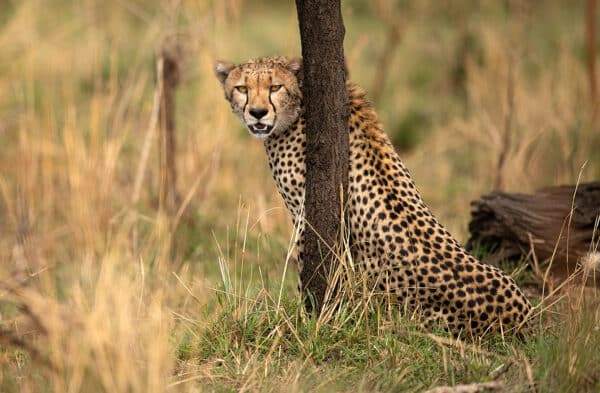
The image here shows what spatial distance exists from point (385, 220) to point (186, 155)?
81.3 inches

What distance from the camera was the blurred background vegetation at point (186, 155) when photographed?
2.46 metres

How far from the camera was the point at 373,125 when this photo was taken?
116 inches

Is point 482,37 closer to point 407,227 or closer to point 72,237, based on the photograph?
point 72,237

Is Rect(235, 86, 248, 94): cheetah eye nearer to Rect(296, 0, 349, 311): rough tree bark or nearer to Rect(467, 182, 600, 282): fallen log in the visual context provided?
Rect(296, 0, 349, 311): rough tree bark

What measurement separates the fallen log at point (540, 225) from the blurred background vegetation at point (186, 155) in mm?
278

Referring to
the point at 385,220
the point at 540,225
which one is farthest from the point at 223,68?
the point at 540,225

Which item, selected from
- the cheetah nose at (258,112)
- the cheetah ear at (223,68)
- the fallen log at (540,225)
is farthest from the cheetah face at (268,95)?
the fallen log at (540,225)

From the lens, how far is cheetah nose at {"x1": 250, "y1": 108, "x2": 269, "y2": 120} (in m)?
2.93

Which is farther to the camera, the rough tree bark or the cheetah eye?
the cheetah eye

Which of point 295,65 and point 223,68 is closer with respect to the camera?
point 295,65

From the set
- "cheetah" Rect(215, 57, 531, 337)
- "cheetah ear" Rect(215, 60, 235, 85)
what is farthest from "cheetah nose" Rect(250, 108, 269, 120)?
"cheetah ear" Rect(215, 60, 235, 85)

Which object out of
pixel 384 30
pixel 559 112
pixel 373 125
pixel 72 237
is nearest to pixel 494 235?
pixel 373 125

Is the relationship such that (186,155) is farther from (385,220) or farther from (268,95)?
(385,220)

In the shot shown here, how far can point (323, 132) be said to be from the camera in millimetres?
2748
